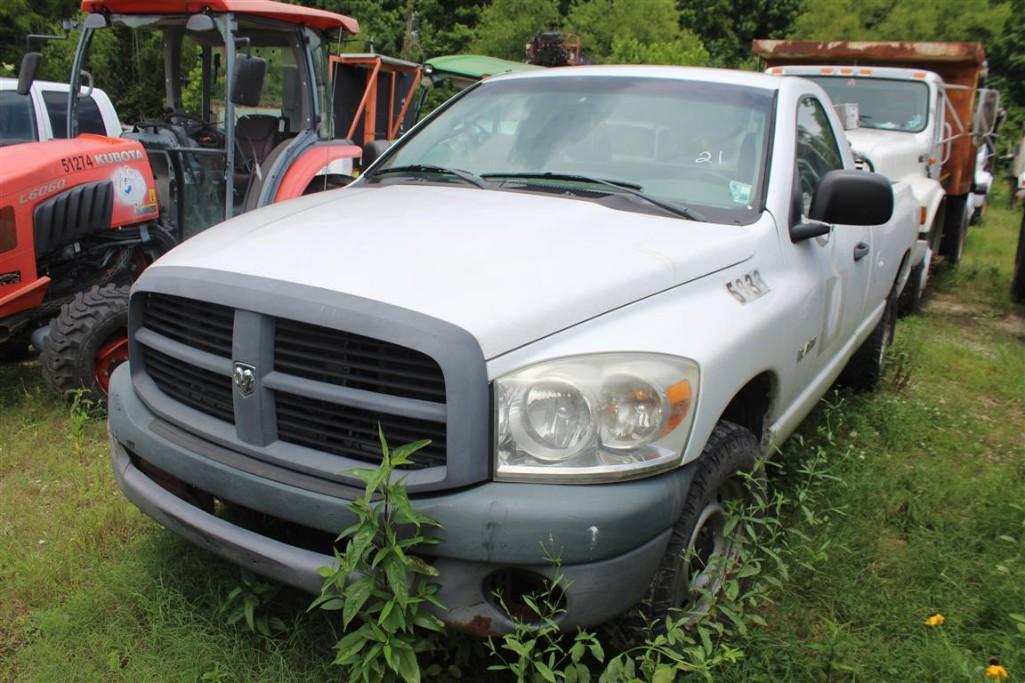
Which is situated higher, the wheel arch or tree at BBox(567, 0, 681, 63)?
tree at BBox(567, 0, 681, 63)

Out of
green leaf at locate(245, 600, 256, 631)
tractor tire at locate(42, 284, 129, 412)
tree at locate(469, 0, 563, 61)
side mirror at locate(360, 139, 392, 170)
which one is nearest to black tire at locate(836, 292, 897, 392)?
side mirror at locate(360, 139, 392, 170)

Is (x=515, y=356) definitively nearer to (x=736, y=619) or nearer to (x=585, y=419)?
(x=585, y=419)

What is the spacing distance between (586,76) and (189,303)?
2.05 m

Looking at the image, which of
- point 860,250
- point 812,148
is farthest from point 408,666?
point 860,250

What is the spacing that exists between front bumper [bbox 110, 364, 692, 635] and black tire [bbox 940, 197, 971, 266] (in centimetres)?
894

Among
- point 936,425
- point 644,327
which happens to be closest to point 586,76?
point 644,327

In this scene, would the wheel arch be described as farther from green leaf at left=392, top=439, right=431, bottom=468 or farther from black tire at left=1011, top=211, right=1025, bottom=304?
black tire at left=1011, top=211, right=1025, bottom=304

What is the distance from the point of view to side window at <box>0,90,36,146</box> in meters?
8.38

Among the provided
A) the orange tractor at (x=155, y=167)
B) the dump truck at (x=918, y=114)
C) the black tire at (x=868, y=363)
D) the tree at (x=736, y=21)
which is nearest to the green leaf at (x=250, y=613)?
the orange tractor at (x=155, y=167)

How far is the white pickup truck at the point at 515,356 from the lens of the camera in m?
2.18

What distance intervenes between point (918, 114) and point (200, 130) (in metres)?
6.69

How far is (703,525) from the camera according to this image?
268 cm

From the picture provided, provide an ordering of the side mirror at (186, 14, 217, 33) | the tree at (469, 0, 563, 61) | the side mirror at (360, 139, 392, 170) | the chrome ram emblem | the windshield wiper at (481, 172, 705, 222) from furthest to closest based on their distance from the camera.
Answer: the tree at (469, 0, 563, 61)
the side mirror at (186, 14, 217, 33)
the side mirror at (360, 139, 392, 170)
the windshield wiper at (481, 172, 705, 222)
the chrome ram emblem

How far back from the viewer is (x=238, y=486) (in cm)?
240
